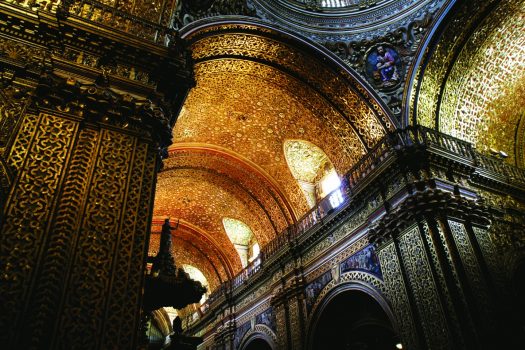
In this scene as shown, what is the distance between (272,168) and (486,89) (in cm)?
606

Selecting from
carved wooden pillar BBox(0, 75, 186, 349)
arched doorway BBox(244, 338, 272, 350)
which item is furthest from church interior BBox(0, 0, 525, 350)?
arched doorway BBox(244, 338, 272, 350)

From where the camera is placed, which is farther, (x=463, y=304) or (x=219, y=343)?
(x=219, y=343)

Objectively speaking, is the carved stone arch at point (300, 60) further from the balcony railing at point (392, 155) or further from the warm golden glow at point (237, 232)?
the warm golden glow at point (237, 232)

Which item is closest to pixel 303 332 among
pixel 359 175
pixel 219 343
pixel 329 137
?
pixel 359 175

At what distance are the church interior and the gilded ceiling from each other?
46mm

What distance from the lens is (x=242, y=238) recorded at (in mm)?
15602

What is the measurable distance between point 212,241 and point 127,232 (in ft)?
40.2

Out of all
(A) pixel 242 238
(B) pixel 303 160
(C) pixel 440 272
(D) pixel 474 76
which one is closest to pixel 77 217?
(C) pixel 440 272

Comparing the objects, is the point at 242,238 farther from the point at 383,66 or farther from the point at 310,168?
the point at 383,66

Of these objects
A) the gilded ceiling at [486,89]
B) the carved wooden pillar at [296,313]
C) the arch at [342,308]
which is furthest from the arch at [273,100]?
the arch at [342,308]

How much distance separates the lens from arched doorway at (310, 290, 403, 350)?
948 centimetres

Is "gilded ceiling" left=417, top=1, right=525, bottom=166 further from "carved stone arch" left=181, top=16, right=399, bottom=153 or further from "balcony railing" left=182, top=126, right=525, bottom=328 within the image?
"carved stone arch" left=181, top=16, right=399, bottom=153

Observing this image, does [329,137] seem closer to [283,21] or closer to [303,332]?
[283,21]

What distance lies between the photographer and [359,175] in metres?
9.20
